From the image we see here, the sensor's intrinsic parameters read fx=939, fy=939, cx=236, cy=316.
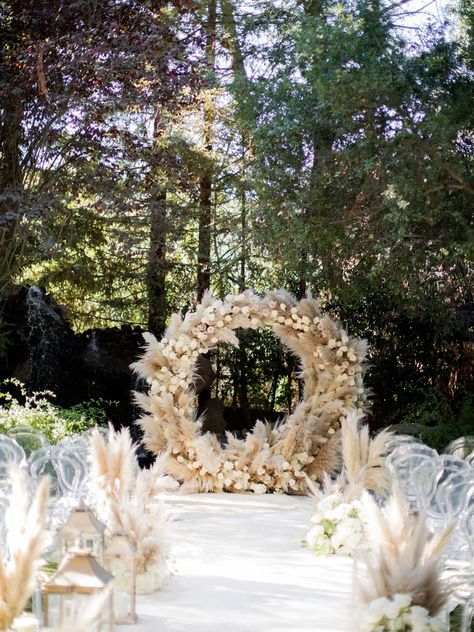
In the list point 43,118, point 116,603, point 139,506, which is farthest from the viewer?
point 43,118

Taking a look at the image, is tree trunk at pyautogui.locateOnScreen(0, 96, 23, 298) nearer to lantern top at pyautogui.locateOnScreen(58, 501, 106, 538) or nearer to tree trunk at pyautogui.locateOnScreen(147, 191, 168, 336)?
tree trunk at pyautogui.locateOnScreen(147, 191, 168, 336)

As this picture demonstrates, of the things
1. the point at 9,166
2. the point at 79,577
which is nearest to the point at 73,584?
the point at 79,577

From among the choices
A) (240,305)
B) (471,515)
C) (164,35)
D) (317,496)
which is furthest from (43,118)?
(471,515)

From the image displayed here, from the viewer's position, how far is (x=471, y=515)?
450 centimetres

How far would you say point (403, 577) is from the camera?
368 centimetres

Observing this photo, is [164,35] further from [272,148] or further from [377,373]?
[377,373]

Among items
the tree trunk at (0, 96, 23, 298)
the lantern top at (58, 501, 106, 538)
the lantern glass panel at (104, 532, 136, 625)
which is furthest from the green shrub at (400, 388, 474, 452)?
the lantern top at (58, 501, 106, 538)

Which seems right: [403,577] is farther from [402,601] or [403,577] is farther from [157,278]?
[157,278]

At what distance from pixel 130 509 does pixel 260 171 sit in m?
6.11

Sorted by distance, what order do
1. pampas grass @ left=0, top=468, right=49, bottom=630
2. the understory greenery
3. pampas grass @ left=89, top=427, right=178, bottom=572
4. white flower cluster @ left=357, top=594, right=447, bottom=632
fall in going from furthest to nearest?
1. the understory greenery
2. pampas grass @ left=89, top=427, right=178, bottom=572
3. white flower cluster @ left=357, top=594, right=447, bottom=632
4. pampas grass @ left=0, top=468, right=49, bottom=630

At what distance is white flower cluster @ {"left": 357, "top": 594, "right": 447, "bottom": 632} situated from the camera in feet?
11.8

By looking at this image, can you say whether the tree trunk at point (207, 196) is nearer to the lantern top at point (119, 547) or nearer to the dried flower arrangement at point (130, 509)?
the dried flower arrangement at point (130, 509)

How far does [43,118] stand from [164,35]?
209 cm

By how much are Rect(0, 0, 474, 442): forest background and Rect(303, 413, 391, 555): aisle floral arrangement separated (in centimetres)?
217
